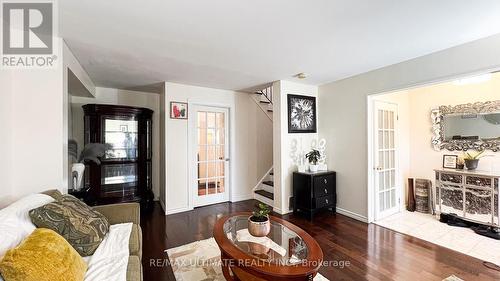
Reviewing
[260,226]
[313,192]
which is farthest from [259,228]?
[313,192]

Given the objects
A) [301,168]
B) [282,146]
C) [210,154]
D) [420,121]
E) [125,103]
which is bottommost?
[301,168]

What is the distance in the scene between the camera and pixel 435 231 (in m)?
2.91

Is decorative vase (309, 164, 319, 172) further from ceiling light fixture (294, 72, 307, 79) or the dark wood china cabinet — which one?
the dark wood china cabinet

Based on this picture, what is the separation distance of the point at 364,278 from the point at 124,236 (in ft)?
6.98

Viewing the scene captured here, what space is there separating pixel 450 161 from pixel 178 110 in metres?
4.54

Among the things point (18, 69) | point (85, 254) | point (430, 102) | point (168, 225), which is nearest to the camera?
point (85, 254)

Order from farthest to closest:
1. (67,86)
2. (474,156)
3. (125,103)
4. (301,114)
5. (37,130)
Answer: (125,103), (301,114), (474,156), (67,86), (37,130)

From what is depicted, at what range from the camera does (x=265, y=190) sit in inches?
181

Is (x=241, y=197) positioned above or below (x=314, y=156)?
below

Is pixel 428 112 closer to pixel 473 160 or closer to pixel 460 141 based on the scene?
pixel 460 141

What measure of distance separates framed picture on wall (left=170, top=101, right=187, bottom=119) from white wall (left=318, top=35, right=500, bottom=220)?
2.46m

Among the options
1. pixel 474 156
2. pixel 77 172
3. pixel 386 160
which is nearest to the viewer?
pixel 77 172

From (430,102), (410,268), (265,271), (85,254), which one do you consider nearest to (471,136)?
(430,102)

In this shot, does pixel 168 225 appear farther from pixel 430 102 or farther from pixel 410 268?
pixel 430 102
